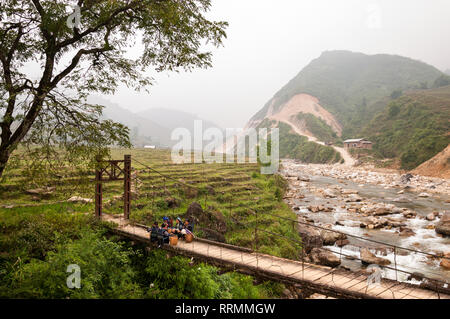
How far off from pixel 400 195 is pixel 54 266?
3467 centimetres

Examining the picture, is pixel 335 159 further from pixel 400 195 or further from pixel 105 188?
pixel 105 188

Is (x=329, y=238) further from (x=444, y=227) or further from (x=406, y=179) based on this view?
(x=406, y=179)

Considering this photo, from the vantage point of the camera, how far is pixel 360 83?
14962cm

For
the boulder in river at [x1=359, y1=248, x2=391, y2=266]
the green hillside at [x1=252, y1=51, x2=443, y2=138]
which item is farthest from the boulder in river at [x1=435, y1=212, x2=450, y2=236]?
the green hillside at [x1=252, y1=51, x2=443, y2=138]

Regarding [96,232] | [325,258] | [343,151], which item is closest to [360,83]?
[343,151]

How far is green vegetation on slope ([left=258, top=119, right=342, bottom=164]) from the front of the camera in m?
72.1

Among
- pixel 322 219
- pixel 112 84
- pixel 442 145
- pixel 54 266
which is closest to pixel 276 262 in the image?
pixel 54 266

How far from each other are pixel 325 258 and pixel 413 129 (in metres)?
58.6

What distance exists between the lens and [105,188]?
2073cm

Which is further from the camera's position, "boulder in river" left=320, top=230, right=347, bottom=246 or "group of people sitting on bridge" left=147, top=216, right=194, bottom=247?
"boulder in river" left=320, top=230, right=347, bottom=246

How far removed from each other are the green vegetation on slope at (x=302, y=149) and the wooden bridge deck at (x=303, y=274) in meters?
62.9

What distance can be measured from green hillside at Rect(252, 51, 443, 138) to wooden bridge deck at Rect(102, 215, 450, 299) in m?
94.8

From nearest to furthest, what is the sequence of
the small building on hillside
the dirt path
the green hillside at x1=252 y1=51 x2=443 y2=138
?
the dirt path
the small building on hillside
the green hillside at x1=252 y1=51 x2=443 y2=138

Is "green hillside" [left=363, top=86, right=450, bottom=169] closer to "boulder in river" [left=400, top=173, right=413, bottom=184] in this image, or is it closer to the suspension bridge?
"boulder in river" [left=400, top=173, right=413, bottom=184]
